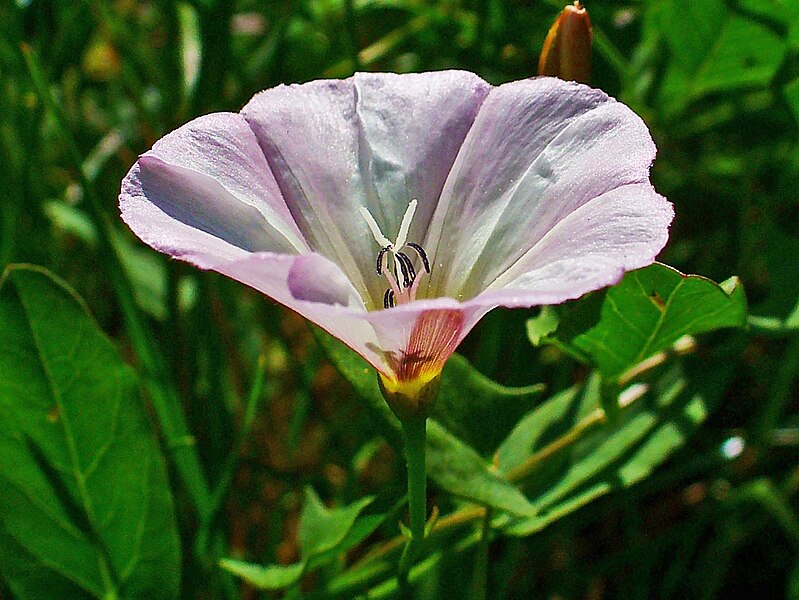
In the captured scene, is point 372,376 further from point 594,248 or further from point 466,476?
point 594,248

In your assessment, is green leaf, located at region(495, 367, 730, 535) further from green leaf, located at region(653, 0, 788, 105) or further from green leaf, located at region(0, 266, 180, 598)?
green leaf, located at region(653, 0, 788, 105)

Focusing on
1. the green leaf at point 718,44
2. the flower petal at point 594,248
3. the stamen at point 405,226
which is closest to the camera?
the flower petal at point 594,248

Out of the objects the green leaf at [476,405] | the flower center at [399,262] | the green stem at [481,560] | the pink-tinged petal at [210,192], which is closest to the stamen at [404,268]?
the flower center at [399,262]

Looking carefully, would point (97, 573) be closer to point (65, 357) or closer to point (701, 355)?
point (65, 357)

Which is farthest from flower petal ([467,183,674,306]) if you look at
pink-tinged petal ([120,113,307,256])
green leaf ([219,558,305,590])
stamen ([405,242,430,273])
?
green leaf ([219,558,305,590])

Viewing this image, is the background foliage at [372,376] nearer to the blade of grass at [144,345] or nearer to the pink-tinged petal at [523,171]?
the blade of grass at [144,345]
